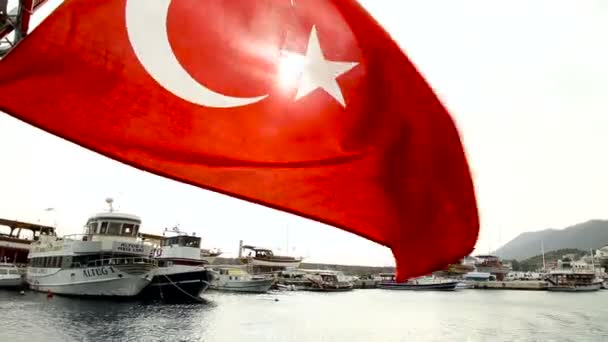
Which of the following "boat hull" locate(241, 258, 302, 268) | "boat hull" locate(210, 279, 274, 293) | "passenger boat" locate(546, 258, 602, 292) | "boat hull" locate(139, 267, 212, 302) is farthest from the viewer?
"passenger boat" locate(546, 258, 602, 292)

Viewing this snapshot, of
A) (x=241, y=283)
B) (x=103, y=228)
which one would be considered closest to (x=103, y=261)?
(x=103, y=228)

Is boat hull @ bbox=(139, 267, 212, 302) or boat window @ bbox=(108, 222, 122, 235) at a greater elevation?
boat window @ bbox=(108, 222, 122, 235)

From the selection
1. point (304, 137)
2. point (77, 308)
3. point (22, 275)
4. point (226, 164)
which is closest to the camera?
point (226, 164)

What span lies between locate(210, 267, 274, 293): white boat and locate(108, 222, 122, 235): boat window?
2418 centimetres

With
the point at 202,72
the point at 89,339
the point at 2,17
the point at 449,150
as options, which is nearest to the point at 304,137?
the point at 202,72

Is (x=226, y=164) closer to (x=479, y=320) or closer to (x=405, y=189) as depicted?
(x=405, y=189)

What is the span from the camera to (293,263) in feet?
288

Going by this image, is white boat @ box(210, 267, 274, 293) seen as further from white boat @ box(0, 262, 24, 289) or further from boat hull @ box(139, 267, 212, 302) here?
white boat @ box(0, 262, 24, 289)

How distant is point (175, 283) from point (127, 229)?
711 cm

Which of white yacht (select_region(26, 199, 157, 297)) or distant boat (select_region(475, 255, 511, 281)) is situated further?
distant boat (select_region(475, 255, 511, 281))

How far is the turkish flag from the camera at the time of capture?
341 cm

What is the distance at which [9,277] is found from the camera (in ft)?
179

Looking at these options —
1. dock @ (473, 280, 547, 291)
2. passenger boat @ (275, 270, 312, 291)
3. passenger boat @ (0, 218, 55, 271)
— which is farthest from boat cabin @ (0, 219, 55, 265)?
dock @ (473, 280, 547, 291)

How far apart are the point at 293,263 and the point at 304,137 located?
281 feet
